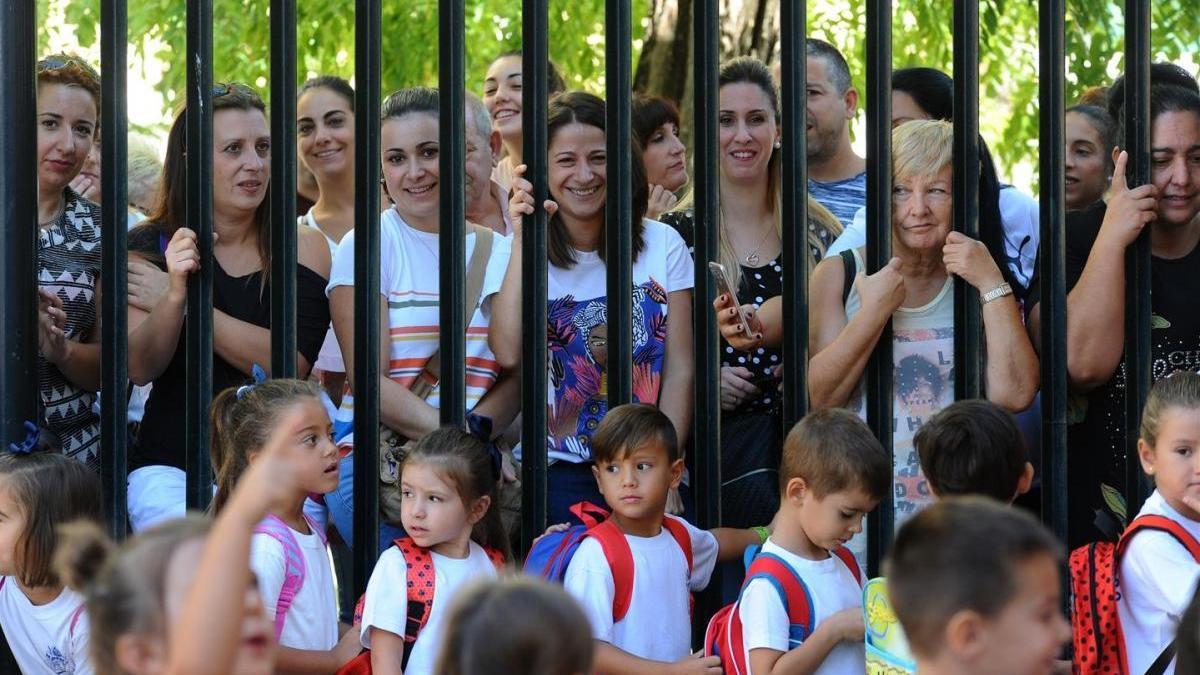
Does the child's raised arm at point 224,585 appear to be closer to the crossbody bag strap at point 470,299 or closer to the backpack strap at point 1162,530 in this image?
the backpack strap at point 1162,530

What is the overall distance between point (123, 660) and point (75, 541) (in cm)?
34

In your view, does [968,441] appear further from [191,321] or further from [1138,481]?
[191,321]

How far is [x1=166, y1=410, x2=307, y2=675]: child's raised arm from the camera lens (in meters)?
2.26

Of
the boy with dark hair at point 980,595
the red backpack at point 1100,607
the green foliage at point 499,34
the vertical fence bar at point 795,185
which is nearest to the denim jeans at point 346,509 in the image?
the vertical fence bar at point 795,185

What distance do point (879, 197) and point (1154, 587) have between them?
92 centimetres

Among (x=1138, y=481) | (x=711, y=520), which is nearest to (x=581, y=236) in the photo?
(x=711, y=520)

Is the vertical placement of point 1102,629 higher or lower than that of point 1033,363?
lower

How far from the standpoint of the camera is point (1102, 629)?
3.55 metres

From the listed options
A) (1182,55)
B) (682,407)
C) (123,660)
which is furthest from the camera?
(1182,55)

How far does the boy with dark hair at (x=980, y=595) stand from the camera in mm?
2758

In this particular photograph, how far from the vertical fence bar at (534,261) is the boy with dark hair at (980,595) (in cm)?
104

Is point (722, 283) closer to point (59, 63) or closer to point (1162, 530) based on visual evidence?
point (1162, 530)

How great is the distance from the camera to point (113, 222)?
374cm

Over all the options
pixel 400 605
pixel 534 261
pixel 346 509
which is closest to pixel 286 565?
pixel 400 605
